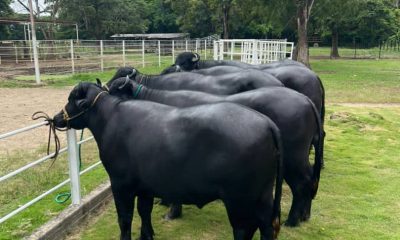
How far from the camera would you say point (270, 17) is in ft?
85.6

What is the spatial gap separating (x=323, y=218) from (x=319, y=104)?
2124 millimetres

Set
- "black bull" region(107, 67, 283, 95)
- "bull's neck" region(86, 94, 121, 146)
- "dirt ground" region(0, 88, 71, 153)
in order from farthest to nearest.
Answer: "dirt ground" region(0, 88, 71, 153)
"black bull" region(107, 67, 283, 95)
"bull's neck" region(86, 94, 121, 146)

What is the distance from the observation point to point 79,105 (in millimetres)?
4062

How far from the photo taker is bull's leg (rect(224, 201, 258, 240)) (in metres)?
3.33

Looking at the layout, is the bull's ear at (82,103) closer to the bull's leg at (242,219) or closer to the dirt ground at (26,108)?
the bull's leg at (242,219)

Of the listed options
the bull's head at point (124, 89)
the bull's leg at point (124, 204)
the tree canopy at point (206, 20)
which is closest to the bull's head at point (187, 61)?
the bull's head at point (124, 89)

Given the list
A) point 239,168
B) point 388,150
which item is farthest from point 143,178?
point 388,150

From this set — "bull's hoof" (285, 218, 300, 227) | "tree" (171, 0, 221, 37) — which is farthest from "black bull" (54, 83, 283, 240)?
"tree" (171, 0, 221, 37)

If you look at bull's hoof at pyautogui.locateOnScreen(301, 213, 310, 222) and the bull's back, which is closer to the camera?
the bull's back

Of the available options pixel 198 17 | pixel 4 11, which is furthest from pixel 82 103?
pixel 198 17

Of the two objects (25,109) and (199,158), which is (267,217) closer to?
(199,158)

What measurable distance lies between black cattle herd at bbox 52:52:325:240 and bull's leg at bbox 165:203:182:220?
1 cm

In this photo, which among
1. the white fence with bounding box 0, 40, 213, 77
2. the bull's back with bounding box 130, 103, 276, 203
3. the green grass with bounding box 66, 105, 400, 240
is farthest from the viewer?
the white fence with bounding box 0, 40, 213, 77

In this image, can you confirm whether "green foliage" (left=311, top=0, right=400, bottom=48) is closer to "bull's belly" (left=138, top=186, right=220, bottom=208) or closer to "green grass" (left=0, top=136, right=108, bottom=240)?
"green grass" (left=0, top=136, right=108, bottom=240)
